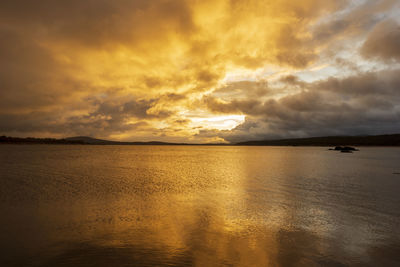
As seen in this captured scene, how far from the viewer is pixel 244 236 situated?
38.4 ft

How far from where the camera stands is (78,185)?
25297 millimetres

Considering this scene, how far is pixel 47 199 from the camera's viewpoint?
1886 centimetres

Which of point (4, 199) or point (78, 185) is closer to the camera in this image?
point (4, 199)

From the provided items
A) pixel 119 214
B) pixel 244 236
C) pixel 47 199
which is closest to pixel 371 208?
pixel 244 236

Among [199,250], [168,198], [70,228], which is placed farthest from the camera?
[168,198]

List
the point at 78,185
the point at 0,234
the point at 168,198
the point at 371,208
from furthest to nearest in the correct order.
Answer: the point at 78,185 < the point at 168,198 < the point at 371,208 < the point at 0,234

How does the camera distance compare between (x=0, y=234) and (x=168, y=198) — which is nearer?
(x=0, y=234)

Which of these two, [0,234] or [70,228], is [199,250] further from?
[0,234]

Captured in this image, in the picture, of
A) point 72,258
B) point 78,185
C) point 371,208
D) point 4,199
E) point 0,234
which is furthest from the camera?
point 78,185

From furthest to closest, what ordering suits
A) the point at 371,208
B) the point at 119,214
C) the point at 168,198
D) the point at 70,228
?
the point at 168,198
the point at 371,208
the point at 119,214
the point at 70,228

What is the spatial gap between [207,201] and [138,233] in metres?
8.24

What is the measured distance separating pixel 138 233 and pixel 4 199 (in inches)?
534

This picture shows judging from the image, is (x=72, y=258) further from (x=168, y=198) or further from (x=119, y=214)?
(x=168, y=198)

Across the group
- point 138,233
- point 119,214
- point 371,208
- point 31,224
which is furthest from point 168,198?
point 371,208
